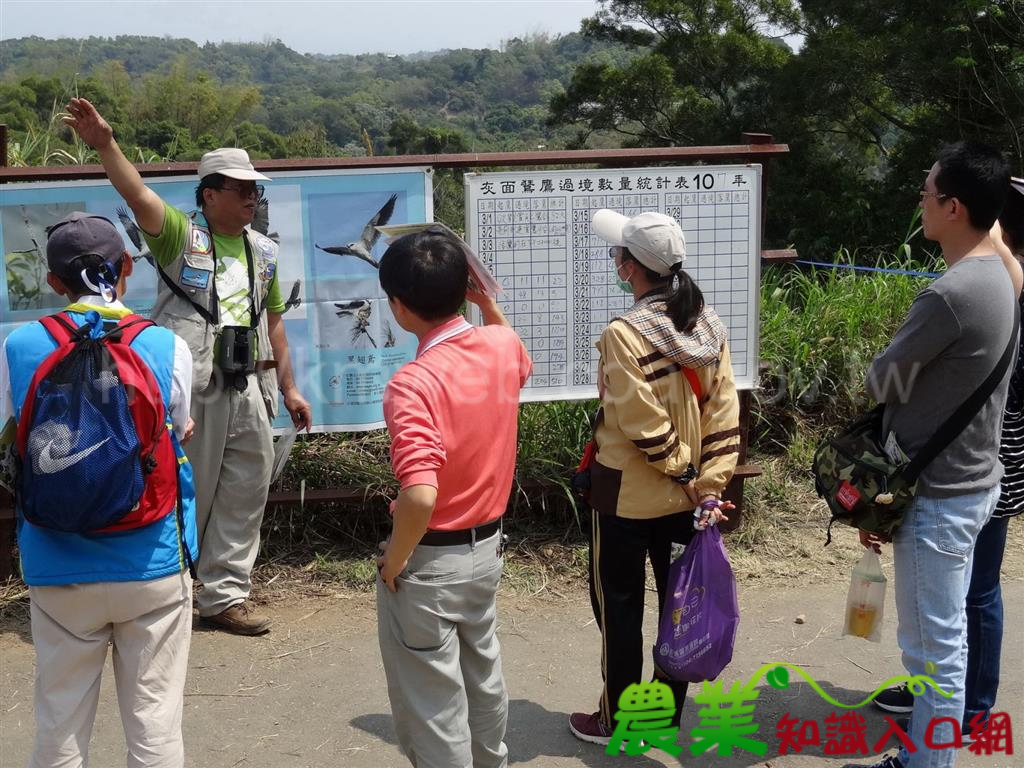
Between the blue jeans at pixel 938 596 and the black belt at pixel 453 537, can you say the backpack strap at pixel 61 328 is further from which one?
the blue jeans at pixel 938 596

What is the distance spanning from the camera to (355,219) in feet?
15.1

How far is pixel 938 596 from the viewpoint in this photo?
2.97m

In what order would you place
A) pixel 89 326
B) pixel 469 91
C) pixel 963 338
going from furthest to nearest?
pixel 469 91 → pixel 963 338 → pixel 89 326

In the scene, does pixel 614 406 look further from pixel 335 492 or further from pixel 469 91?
pixel 469 91

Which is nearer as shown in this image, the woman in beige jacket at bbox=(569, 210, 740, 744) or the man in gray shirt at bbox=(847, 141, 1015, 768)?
the man in gray shirt at bbox=(847, 141, 1015, 768)

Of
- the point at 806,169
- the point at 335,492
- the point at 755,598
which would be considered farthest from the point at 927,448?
the point at 806,169

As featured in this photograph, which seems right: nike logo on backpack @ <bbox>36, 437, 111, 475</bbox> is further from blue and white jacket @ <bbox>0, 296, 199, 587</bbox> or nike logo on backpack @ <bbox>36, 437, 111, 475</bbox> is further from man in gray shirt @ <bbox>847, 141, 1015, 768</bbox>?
man in gray shirt @ <bbox>847, 141, 1015, 768</bbox>

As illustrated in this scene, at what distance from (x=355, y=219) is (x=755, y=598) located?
234cm

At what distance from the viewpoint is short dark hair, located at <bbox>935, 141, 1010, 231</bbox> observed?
2863 millimetres

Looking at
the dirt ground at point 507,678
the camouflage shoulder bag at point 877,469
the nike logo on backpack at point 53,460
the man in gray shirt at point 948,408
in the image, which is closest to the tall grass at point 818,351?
the dirt ground at point 507,678

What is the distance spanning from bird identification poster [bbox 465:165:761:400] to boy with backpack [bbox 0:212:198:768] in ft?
7.17

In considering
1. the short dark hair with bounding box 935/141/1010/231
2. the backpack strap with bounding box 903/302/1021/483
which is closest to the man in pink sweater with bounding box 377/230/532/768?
the backpack strap with bounding box 903/302/1021/483

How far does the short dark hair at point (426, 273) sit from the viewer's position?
263 cm

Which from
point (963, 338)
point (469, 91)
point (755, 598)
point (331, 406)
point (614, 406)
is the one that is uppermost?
point (469, 91)
